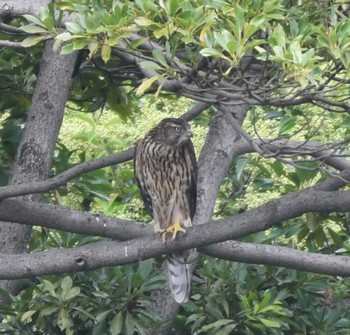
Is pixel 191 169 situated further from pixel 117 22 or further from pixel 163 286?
pixel 117 22

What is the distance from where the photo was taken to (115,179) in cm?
646

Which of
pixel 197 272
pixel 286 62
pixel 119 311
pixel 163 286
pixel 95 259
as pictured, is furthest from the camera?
pixel 197 272

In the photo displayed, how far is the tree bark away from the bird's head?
0.59 m

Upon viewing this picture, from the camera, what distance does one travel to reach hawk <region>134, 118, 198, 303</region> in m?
5.71

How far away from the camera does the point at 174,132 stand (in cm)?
575

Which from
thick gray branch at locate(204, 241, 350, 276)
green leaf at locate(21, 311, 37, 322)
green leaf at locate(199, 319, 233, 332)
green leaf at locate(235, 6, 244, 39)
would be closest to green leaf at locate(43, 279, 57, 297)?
green leaf at locate(21, 311, 37, 322)

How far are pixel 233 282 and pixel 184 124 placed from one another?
885mm

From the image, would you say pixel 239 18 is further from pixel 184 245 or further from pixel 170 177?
pixel 170 177

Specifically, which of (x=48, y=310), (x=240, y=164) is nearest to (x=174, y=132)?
(x=240, y=164)

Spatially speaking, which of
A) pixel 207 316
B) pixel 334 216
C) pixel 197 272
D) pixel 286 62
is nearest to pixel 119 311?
pixel 207 316

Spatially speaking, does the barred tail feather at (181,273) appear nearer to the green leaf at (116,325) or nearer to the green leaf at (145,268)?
the green leaf at (145,268)

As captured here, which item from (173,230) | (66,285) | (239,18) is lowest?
(66,285)

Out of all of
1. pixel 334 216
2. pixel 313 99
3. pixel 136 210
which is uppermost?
pixel 313 99

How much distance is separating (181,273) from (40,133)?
1008 millimetres
